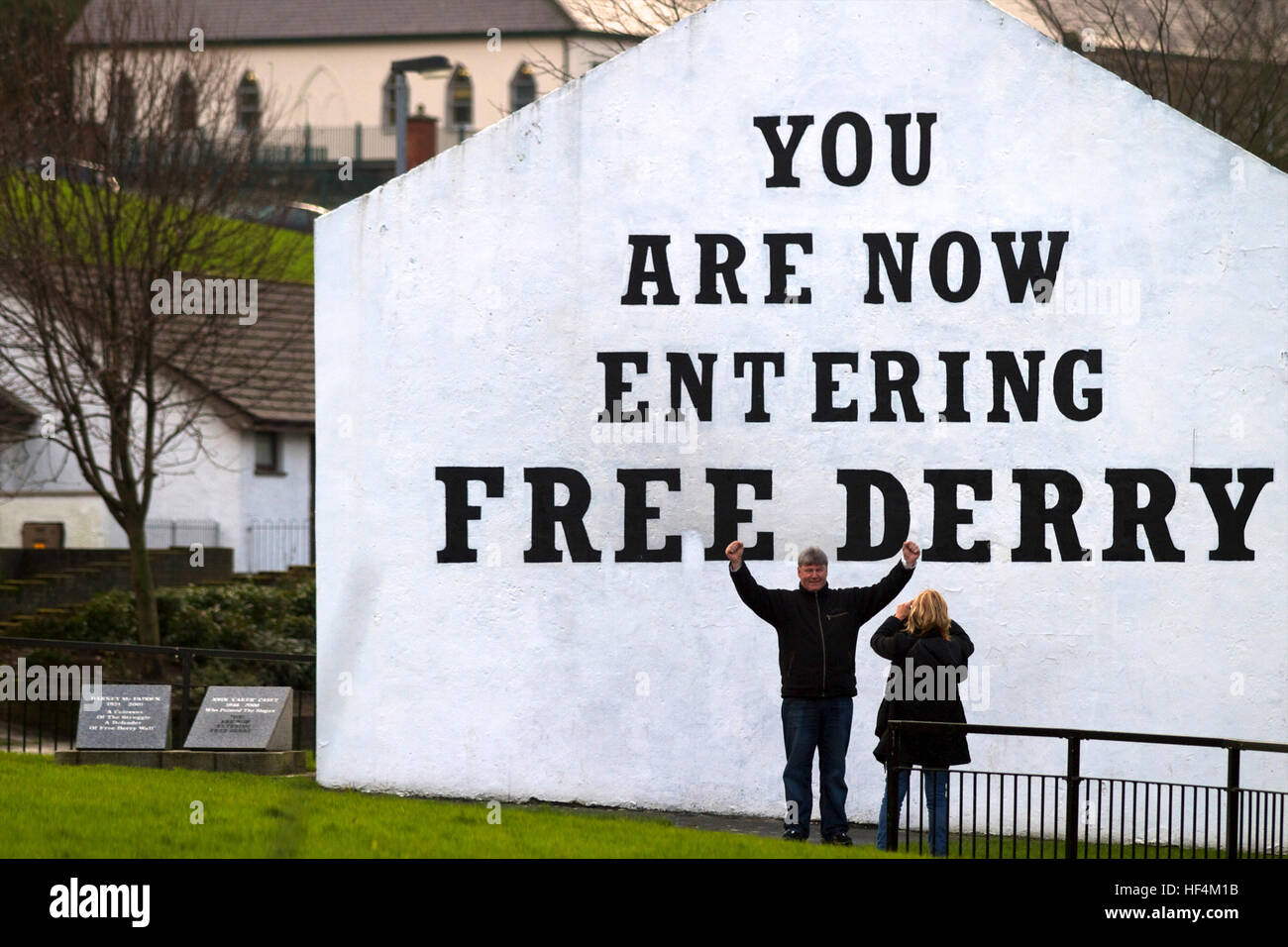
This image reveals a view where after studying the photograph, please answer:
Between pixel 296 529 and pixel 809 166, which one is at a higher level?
pixel 809 166

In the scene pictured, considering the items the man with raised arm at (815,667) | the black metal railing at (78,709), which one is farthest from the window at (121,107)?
the man with raised arm at (815,667)

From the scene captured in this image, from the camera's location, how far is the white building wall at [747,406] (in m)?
13.4

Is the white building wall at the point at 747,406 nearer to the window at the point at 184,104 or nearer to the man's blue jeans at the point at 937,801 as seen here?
the man's blue jeans at the point at 937,801

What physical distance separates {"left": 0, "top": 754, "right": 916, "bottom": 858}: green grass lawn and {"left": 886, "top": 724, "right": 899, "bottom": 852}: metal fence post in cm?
13

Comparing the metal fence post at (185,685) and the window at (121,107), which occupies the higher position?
the window at (121,107)

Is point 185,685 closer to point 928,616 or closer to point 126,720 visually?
point 126,720

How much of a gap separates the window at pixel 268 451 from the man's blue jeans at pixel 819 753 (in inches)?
920

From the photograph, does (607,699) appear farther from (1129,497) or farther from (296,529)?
(296,529)

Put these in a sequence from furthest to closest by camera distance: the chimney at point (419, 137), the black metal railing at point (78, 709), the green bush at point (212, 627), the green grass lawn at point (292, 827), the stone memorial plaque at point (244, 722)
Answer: the chimney at point (419, 137) → the green bush at point (212, 627) → the black metal railing at point (78, 709) → the stone memorial plaque at point (244, 722) → the green grass lawn at point (292, 827)

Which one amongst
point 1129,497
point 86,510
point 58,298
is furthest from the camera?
point 86,510
